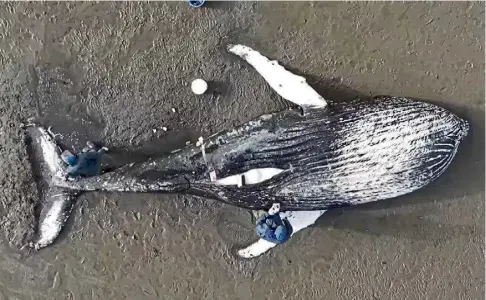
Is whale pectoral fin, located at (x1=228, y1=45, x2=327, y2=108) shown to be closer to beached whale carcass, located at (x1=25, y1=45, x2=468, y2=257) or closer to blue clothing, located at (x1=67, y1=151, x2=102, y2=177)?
beached whale carcass, located at (x1=25, y1=45, x2=468, y2=257)

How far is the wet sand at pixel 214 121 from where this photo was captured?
4.51m

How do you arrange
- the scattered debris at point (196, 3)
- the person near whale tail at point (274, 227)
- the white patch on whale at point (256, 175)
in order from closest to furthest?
the white patch on whale at point (256, 175) → the person near whale tail at point (274, 227) → the scattered debris at point (196, 3)

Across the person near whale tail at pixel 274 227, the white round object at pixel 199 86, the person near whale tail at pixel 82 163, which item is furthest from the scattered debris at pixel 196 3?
the person near whale tail at pixel 274 227

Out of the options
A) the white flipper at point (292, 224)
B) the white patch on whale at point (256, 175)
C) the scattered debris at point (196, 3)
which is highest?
the scattered debris at point (196, 3)

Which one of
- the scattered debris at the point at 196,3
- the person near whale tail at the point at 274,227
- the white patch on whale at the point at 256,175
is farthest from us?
the scattered debris at the point at 196,3

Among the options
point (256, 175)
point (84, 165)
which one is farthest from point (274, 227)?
point (84, 165)

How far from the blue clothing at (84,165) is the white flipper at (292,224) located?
4.15 ft

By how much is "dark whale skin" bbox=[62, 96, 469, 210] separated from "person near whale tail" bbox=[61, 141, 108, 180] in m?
0.06

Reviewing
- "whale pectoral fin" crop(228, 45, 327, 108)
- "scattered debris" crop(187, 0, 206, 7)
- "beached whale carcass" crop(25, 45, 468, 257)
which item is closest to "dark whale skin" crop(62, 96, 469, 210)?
"beached whale carcass" crop(25, 45, 468, 257)

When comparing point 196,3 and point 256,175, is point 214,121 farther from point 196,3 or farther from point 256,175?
point 196,3

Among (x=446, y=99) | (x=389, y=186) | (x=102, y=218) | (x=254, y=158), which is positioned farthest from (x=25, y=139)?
(x=446, y=99)

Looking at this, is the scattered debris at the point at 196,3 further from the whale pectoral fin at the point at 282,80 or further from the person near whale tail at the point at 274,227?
the person near whale tail at the point at 274,227

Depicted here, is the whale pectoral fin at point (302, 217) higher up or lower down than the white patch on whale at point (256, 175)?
lower down

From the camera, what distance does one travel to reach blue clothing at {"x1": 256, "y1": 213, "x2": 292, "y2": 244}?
14.1 ft
